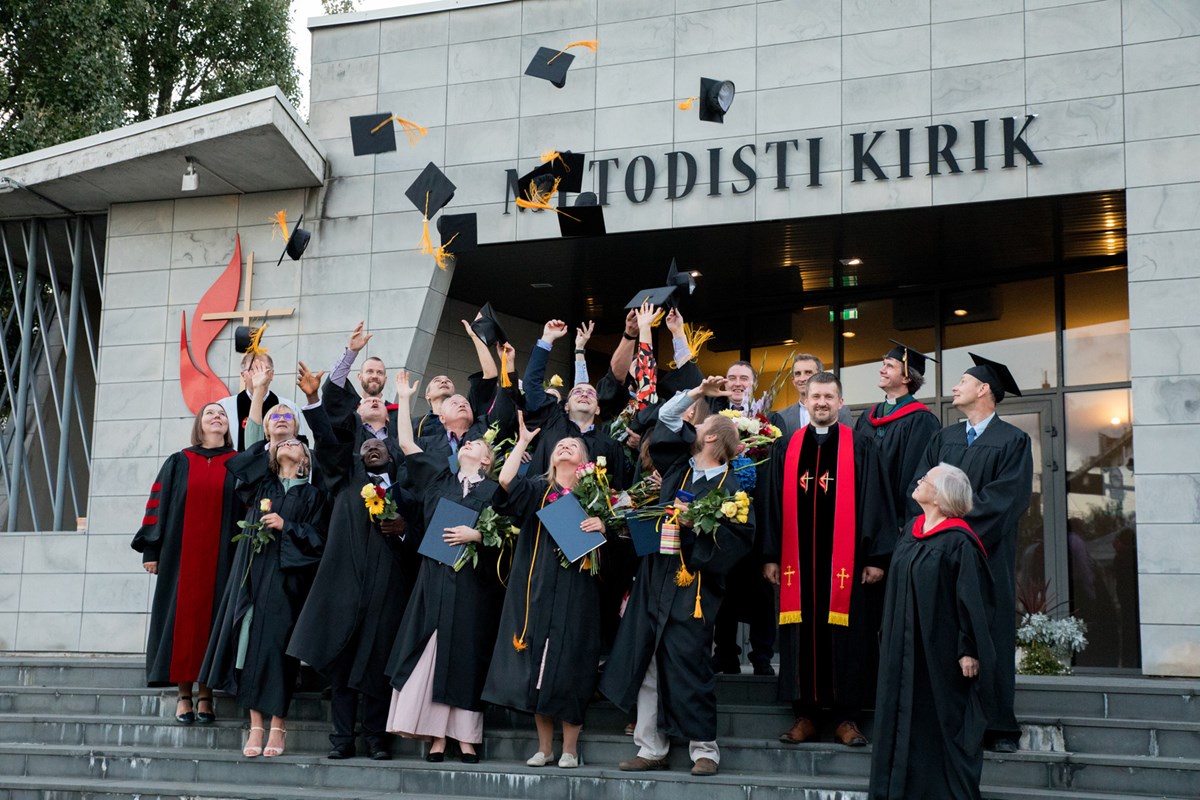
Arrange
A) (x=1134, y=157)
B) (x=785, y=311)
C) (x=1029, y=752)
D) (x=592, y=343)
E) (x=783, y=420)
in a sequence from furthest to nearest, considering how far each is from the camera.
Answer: (x=592, y=343) < (x=785, y=311) < (x=1134, y=157) < (x=783, y=420) < (x=1029, y=752)

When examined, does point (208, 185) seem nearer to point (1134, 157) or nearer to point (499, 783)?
point (499, 783)

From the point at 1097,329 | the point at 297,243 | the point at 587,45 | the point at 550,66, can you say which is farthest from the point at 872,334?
the point at 297,243

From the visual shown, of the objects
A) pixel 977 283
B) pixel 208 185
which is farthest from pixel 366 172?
pixel 977 283

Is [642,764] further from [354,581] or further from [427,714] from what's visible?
[354,581]

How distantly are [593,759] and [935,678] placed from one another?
6.85 feet

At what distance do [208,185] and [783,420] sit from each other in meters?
5.90

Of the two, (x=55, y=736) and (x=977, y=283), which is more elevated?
(x=977, y=283)

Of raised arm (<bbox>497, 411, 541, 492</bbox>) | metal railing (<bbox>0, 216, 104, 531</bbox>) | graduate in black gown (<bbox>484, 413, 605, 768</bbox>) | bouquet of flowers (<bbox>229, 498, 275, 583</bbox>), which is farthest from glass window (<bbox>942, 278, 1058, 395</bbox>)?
metal railing (<bbox>0, 216, 104, 531</bbox>)

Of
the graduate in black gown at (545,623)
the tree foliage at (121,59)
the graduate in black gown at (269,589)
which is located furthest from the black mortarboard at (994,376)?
the tree foliage at (121,59)

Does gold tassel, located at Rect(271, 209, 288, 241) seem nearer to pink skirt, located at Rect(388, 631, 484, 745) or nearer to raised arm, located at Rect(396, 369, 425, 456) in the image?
raised arm, located at Rect(396, 369, 425, 456)

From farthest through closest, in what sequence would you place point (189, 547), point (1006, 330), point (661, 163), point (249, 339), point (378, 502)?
point (1006, 330), point (661, 163), point (249, 339), point (189, 547), point (378, 502)

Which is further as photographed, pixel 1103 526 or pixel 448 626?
pixel 1103 526

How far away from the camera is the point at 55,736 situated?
8461 mm

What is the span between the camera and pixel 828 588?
702 cm
